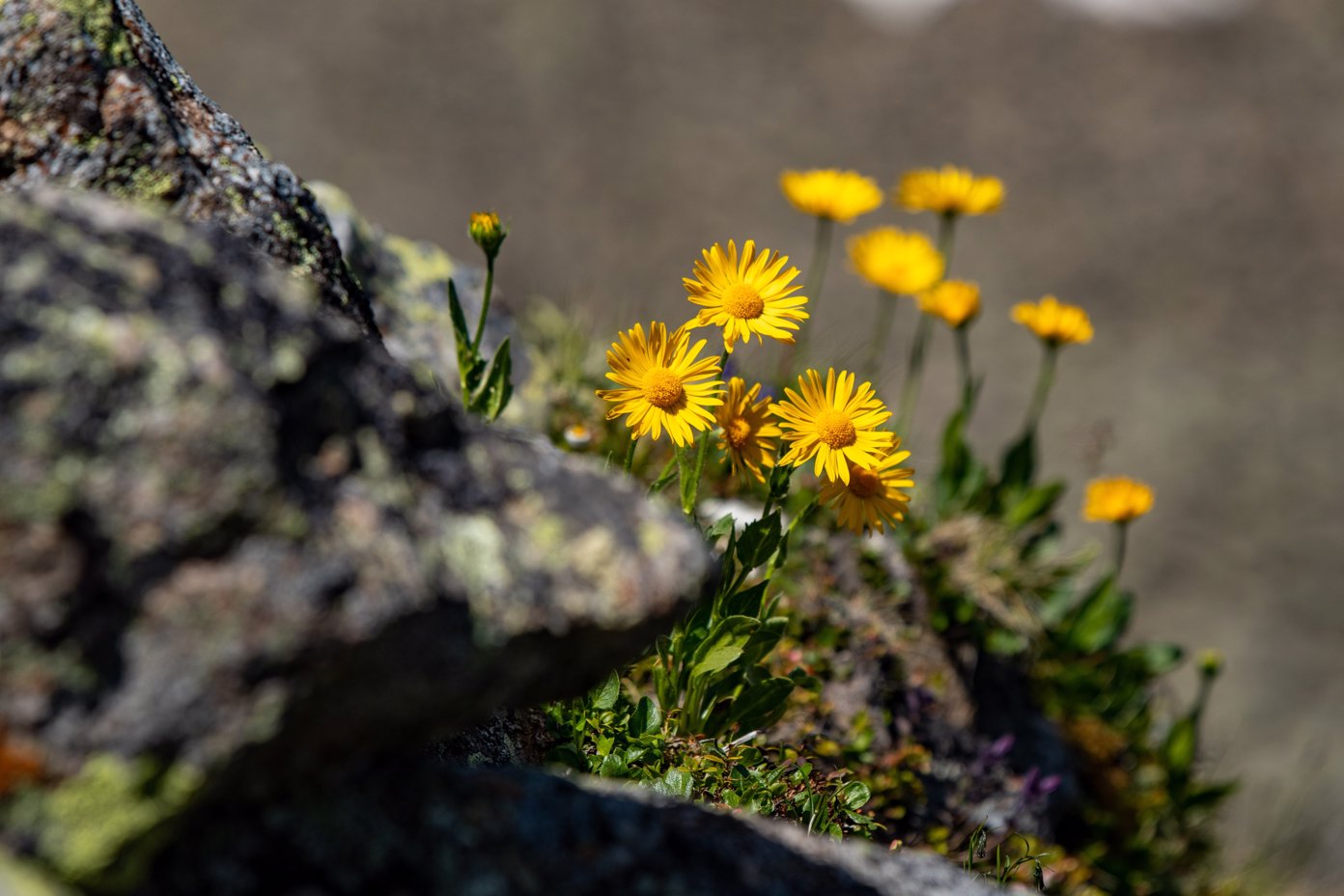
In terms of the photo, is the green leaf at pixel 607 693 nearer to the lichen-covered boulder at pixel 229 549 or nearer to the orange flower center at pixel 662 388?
the orange flower center at pixel 662 388

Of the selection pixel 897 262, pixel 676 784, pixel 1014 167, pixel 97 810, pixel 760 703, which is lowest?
pixel 97 810

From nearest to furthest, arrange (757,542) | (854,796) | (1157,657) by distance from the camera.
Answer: (854,796)
(757,542)
(1157,657)

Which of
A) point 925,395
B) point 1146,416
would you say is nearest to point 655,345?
point 925,395

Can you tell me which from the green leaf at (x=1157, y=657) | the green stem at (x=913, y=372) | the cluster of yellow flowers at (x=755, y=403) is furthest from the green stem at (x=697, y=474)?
the green leaf at (x=1157, y=657)

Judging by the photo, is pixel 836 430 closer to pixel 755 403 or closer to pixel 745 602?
pixel 755 403

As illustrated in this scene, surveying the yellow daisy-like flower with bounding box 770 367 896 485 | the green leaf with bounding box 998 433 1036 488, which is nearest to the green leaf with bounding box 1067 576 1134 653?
the green leaf with bounding box 998 433 1036 488

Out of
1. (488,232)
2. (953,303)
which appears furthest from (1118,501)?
(488,232)

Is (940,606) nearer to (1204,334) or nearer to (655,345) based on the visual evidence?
(655,345)
